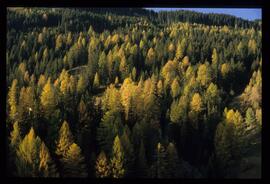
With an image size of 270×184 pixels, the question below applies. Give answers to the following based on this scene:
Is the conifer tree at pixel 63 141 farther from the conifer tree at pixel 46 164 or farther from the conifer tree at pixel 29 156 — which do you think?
the conifer tree at pixel 29 156

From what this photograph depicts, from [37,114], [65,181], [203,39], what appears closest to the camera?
[65,181]

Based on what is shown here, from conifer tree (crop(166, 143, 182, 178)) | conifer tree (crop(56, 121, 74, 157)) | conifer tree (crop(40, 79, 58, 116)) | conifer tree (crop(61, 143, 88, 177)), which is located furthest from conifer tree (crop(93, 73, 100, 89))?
conifer tree (crop(166, 143, 182, 178))

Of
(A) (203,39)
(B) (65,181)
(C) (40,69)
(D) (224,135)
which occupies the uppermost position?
(A) (203,39)

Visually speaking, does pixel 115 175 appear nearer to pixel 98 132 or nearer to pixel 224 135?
pixel 98 132

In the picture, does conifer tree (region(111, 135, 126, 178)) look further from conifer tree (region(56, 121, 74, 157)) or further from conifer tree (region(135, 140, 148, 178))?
conifer tree (region(56, 121, 74, 157))

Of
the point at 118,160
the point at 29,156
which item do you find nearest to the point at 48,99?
the point at 29,156

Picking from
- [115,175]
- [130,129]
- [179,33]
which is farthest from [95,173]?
[179,33]
